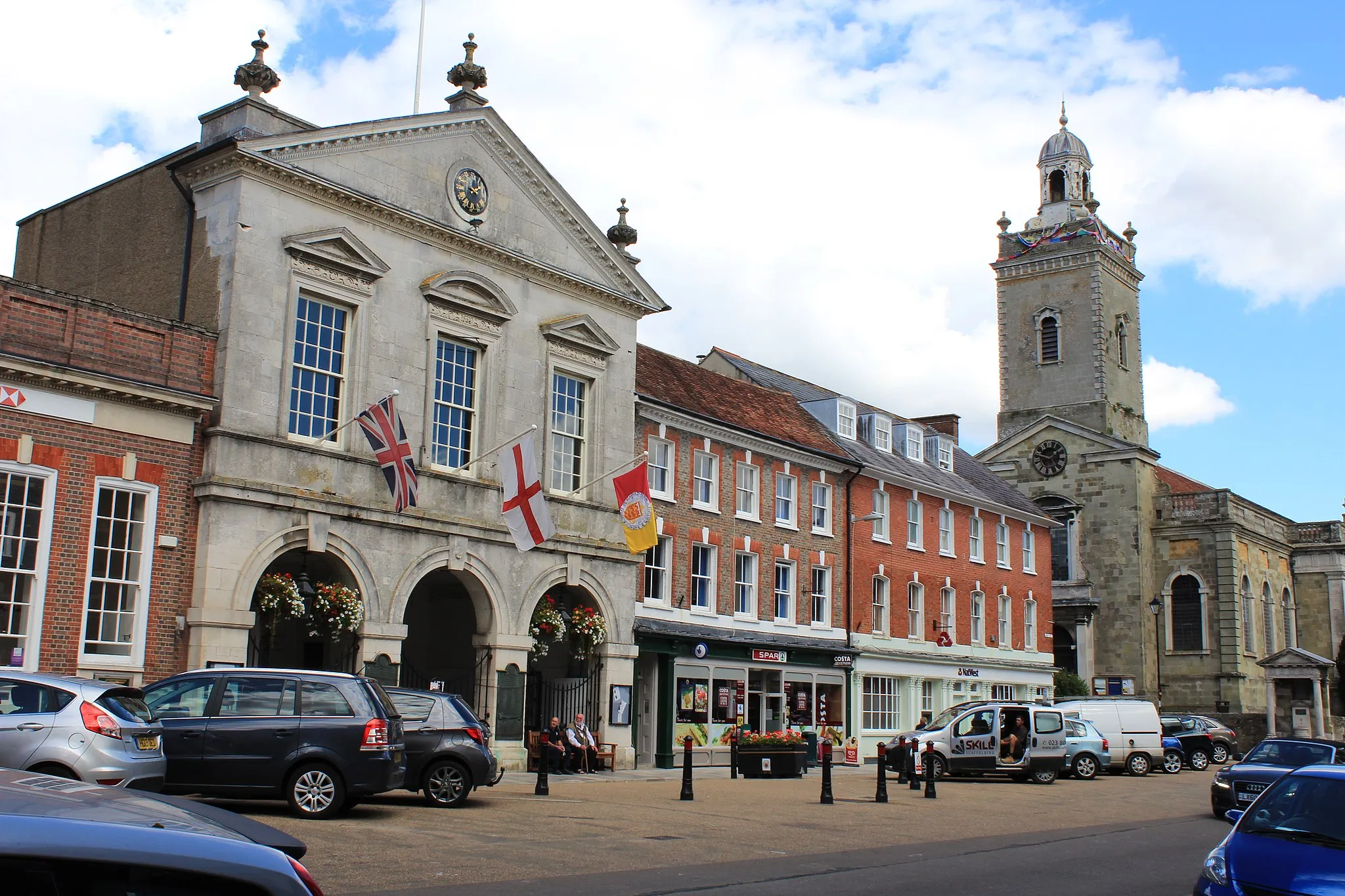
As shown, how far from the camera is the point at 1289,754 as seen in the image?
782 inches

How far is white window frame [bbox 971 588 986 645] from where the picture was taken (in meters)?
45.5

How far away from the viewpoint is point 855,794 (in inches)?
966

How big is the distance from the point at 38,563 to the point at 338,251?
8063mm

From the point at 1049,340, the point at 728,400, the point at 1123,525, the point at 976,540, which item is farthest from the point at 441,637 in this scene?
the point at 1049,340

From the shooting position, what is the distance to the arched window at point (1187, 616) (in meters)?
61.0

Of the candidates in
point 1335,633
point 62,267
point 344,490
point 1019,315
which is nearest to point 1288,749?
point 344,490

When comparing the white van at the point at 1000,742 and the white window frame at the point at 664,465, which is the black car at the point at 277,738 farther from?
the white window frame at the point at 664,465

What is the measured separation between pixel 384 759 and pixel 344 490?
9150 millimetres

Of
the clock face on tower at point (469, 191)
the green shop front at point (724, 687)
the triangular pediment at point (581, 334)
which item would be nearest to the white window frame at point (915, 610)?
the green shop front at point (724, 687)

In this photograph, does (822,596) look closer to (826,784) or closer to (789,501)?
(789,501)

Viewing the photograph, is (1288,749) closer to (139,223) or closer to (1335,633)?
(139,223)

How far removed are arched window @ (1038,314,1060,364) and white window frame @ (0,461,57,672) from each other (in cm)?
5474

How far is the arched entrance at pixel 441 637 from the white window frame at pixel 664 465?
5.98m

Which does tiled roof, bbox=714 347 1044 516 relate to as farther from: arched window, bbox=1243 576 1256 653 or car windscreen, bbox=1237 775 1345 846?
car windscreen, bbox=1237 775 1345 846
